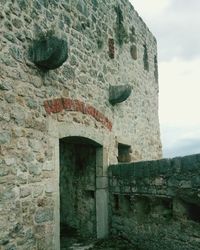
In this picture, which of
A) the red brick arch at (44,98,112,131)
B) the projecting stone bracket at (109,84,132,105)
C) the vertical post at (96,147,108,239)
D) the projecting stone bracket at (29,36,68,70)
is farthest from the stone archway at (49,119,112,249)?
the projecting stone bracket at (29,36,68,70)

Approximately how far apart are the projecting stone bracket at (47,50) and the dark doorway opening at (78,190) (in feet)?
6.12

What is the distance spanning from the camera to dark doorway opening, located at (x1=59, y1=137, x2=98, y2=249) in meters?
6.61

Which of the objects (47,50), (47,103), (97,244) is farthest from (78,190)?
(47,50)

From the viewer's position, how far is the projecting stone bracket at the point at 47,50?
4684 millimetres

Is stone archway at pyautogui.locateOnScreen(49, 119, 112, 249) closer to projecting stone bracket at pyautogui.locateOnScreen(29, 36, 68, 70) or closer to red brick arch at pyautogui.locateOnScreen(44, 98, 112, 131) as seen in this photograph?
red brick arch at pyautogui.locateOnScreen(44, 98, 112, 131)

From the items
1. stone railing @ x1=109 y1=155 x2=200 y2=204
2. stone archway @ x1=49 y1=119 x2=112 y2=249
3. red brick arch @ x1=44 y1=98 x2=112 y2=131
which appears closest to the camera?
stone railing @ x1=109 y1=155 x2=200 y2=204

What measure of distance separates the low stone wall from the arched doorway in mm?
450

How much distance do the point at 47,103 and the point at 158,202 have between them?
7.16ft

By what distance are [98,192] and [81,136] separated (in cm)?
127

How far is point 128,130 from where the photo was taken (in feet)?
25.4

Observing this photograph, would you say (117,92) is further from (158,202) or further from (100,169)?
(158,202)

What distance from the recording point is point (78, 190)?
6941 millimetres

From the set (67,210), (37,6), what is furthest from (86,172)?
(37,6)

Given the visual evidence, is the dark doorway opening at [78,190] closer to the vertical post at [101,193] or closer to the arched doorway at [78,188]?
the arched doorway at [78,188]
